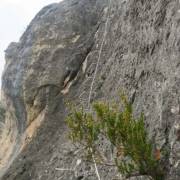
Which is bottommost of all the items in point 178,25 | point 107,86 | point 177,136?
point 107,86

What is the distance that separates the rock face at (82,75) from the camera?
548cm

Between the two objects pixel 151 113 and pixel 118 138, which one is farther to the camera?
pixel 151 113

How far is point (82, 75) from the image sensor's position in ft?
27.2

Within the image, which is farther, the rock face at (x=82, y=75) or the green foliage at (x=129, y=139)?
the rock face at (x=82, y=75)

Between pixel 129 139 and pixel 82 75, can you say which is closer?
pixel 129 139

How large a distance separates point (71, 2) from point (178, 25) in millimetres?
4511

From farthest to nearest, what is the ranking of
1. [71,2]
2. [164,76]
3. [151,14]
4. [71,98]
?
[71,2]
[71,98]
[151,14]
[164,76]

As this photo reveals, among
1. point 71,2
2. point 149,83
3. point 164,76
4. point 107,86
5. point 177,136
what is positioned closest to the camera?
point 177,136

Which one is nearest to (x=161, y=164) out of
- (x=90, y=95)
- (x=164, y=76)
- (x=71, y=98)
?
(x=164, y=76)

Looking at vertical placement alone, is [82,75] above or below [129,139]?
below

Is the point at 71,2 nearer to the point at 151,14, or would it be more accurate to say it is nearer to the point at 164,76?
the point at 151,14

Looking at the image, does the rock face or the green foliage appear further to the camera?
the rock face

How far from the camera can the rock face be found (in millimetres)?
5481

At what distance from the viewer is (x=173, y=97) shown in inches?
202
